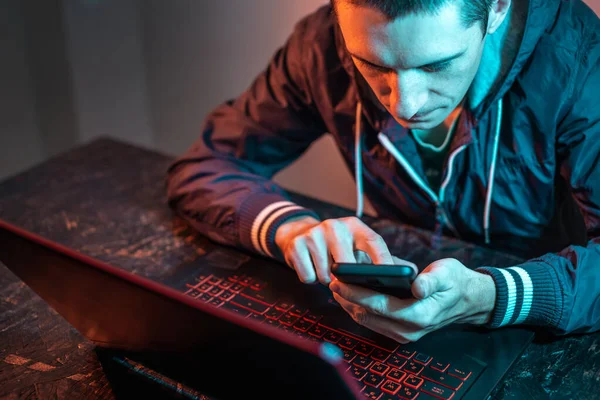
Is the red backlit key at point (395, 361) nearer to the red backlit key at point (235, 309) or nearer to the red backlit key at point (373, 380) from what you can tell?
the red backlit key at point (373, 380)

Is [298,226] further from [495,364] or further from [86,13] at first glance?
[86,13]

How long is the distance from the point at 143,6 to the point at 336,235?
1.60 metres

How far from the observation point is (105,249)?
55.4 inches

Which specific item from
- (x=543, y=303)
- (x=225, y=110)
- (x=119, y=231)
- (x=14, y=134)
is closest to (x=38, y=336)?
(x=119, y=231)

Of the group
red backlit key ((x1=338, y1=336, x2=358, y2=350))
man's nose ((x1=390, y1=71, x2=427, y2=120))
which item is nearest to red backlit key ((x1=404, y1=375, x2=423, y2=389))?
red backlit key ((x1=338, y1=336, x2=358, y2=350))

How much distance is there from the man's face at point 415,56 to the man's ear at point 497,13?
36mm

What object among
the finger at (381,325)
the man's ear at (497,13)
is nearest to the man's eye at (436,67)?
the man's ear at (497,13)

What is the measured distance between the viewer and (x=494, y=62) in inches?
48.3

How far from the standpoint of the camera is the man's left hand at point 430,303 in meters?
1.04

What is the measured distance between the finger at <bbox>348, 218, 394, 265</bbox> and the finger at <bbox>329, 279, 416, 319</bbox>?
0.20 ft

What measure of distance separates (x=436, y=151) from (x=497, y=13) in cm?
33

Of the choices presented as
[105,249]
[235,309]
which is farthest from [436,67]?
[105,249]

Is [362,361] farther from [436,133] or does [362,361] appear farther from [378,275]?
[436,133]

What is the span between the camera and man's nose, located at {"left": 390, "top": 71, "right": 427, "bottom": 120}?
3.59 ft
